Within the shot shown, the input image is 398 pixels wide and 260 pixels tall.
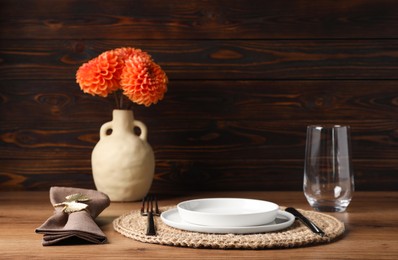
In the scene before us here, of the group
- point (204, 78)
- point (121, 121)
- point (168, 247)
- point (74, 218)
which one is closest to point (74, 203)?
point (74, 218)

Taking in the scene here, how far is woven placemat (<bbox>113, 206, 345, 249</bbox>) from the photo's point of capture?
1.04 metres

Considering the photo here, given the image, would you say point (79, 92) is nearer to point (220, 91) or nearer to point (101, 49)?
point (101, 49)

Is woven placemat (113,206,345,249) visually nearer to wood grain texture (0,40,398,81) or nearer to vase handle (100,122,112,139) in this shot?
vase handle (100,122,112,139)

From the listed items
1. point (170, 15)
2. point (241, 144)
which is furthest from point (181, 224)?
point (170, 15)

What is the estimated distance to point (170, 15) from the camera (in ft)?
5.65

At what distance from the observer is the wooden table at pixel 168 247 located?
3.31 ft

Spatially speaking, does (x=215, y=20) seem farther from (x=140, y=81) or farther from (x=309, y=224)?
(x=309, y=224)

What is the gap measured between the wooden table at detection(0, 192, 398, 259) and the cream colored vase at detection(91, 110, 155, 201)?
4 cm

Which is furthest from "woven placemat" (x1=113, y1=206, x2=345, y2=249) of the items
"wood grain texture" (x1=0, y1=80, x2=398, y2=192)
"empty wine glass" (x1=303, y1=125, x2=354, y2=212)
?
"wood grain texture" (x1=0, y1=80, x2=398, y2=192)

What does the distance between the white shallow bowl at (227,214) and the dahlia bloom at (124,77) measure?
374mm

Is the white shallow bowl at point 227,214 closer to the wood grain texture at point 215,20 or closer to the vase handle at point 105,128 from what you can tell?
the vase handle at point 105,128

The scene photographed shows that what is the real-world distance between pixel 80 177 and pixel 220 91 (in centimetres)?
45

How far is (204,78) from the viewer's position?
68.2 inches

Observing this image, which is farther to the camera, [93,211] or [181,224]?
[93,211]
